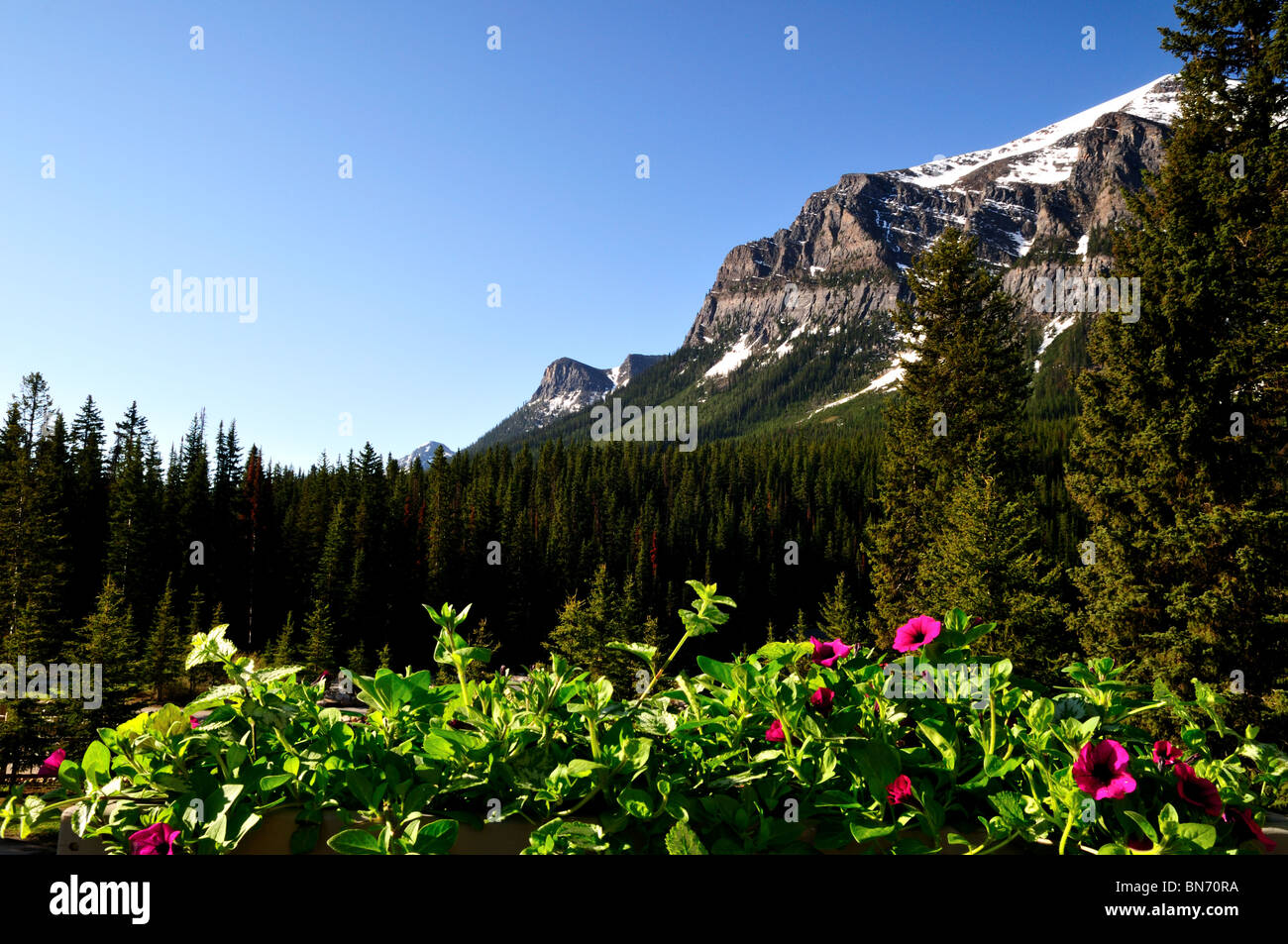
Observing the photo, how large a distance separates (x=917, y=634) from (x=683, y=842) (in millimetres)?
766

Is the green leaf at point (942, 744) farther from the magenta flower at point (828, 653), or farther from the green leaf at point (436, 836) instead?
the green leaf at point (436, 836)

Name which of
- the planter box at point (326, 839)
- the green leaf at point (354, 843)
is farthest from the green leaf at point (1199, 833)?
the green leaf at point (354, 843)

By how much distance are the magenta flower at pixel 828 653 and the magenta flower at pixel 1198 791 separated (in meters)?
0.65

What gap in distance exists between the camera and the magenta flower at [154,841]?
1.01m

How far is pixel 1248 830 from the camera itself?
44.1 inches

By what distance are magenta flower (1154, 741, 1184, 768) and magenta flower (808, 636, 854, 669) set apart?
0.60m

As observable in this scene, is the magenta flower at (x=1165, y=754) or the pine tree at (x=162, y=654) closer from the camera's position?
the magenta flower at (x=1165, y=754)

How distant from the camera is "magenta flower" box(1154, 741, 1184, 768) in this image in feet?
4.08

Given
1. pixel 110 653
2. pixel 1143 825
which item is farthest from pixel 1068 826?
pixel 110 653

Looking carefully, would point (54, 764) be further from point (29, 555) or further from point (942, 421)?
point (29, 555)

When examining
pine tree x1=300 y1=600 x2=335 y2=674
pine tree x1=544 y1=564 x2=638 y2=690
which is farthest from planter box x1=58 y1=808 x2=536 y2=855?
pine tree x1=300 y1=600 x2=335 y2=674
